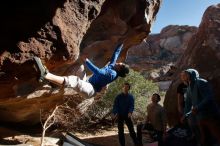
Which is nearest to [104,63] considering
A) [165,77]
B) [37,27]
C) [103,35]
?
[103,35]

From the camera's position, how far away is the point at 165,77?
2998cm

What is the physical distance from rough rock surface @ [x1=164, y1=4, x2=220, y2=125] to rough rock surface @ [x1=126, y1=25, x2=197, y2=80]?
64.7 ft

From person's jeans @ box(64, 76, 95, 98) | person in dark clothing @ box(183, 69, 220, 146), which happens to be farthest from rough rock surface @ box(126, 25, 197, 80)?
person's jeans @ box(64, 76, 95, 98)

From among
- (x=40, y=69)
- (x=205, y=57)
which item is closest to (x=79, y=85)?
(x=40, y=69)

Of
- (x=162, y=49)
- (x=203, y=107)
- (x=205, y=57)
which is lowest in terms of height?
(x=203, y=107)

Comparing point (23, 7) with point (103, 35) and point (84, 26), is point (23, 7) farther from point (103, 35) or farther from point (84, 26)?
point (103, 35)

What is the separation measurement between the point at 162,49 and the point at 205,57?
86.3 ft

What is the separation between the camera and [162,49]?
39.3 metres

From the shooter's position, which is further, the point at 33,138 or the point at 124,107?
the point at 33,138

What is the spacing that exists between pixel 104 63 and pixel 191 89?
3668mm

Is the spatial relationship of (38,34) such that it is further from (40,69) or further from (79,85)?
(79,85)

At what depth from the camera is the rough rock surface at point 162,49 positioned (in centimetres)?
3564

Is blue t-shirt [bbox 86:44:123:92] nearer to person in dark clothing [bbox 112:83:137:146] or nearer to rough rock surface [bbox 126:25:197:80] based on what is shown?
person in dark clothing [bbox 112:83:137:146]

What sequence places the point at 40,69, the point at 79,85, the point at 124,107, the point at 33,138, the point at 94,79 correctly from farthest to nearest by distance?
the point at 33,138 → the point at 124,107 → the point at 94,79 → the point at 79,85 → the point at 40,69
